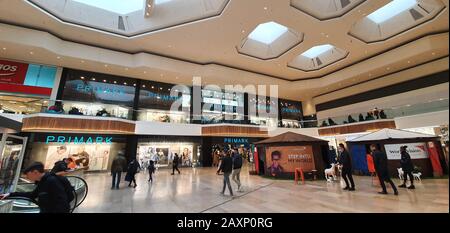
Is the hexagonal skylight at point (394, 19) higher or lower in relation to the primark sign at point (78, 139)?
higher

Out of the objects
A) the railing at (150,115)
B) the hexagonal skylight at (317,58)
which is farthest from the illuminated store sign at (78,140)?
the hexagonal skylight at (317,58)

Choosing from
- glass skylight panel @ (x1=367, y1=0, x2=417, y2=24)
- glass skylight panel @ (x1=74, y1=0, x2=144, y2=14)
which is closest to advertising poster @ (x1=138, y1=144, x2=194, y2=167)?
glass skylight panel @ (x1=74, y1=0, x2=144, y2=14)

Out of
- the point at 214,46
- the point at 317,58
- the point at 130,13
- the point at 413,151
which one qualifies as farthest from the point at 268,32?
the point at 413,151

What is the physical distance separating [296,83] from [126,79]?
60.1 feet

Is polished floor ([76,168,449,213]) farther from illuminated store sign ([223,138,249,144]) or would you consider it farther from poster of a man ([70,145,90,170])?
illuminated store sign ([223,138,249,144])

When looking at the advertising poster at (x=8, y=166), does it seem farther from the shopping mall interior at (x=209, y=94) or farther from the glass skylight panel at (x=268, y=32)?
the glass skylight panel at (x=268, y=32)

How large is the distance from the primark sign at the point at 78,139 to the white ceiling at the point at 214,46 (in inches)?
226

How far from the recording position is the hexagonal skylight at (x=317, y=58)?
18145 mm

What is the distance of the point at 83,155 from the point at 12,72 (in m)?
7.70

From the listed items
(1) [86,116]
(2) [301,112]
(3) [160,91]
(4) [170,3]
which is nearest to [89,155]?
(1) [86,116]

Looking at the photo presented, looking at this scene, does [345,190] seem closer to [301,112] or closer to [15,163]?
[15,163]

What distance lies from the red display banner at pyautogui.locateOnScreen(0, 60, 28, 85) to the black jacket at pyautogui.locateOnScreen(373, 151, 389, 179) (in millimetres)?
21216

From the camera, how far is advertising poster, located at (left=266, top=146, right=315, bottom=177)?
949cm

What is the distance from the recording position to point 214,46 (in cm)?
1546
